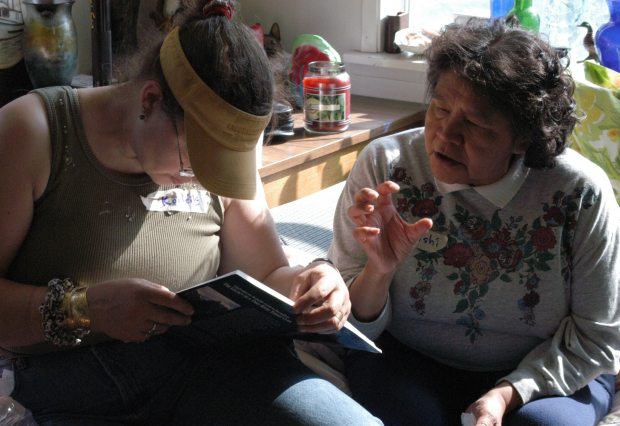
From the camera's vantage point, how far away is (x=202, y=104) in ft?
3.79

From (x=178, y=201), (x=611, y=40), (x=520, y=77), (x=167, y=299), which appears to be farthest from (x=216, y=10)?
(x=611, y=40)

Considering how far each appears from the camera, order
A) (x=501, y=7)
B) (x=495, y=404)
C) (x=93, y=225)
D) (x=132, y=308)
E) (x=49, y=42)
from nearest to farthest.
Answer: (x=132, y=308) < (x=93, y=225) < (x=495, y=404) < (x=49, y=42) < (x=501, y=7)

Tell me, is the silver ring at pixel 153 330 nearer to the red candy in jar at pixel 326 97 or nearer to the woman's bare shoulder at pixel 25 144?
the woman's bare shoulder at pixel 25 144

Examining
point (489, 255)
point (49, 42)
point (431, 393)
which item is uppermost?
point (49, 42)

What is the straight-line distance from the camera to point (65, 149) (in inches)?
48.8

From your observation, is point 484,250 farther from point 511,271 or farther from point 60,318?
point 60,318

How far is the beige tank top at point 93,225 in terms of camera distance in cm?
124

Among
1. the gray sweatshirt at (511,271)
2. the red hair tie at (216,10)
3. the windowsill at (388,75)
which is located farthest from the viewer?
the windowsill at (388,75)

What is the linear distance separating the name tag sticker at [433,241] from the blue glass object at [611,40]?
121cm

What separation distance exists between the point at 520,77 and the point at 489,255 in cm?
32

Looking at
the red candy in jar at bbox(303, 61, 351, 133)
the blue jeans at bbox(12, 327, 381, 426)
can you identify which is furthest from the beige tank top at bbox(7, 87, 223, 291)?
the red candy in jar at bbox(303, 61, 351, 133)

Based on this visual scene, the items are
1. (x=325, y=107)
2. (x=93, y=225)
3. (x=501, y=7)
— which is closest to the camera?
(x=93, y=225)

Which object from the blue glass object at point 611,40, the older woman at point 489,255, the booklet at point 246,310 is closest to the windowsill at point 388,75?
the blue glass object at point 611,40

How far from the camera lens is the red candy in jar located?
2.53 metres
